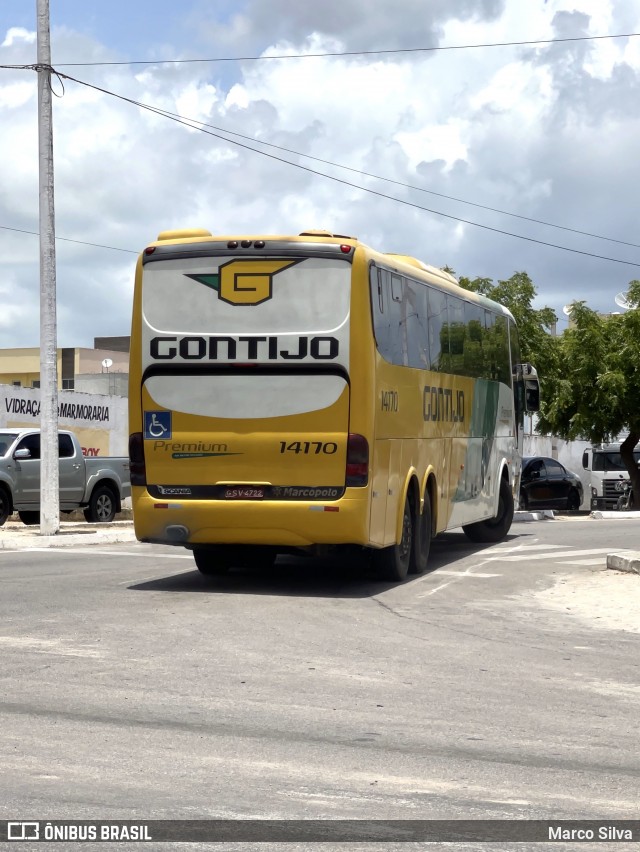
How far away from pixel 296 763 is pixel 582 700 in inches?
104

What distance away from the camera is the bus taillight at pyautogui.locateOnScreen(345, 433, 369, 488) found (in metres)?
13.7

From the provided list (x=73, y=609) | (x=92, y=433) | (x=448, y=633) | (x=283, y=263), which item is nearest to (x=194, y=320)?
(x=283, y=263)

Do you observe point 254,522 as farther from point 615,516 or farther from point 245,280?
point 615,516

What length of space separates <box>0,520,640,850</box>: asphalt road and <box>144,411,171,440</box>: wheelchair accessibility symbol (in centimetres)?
164

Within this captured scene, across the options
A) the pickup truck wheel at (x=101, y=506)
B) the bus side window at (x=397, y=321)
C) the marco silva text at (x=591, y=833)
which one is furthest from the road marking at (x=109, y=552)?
the marco silva text at (x=591, y=833)

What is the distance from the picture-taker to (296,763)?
6695mm

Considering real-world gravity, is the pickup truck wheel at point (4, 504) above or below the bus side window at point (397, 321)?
below

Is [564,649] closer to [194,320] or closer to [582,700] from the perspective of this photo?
[582,700]

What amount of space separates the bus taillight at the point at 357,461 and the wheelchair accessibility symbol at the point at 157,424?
6.34ft

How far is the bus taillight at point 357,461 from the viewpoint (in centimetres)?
1370

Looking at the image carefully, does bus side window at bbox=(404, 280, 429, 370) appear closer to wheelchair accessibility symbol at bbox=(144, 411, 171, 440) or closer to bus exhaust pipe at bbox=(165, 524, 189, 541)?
wheelchair accessibility symbol at bbox=(144, 411, 171, 440)

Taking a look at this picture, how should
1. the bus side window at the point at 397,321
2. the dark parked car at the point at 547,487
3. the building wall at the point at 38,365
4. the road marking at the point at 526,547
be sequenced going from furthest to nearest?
1. the building wall at the point at 38,365
2. the dark parked car at the point at 547,487
3. the road marking at the point at 526,547
4. the bus side window at the point at 397,321

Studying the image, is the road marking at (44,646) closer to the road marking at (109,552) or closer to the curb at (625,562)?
the road marking at (109,552)

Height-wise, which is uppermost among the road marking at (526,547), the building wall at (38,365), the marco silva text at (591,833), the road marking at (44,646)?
the building wall at (38,365)
